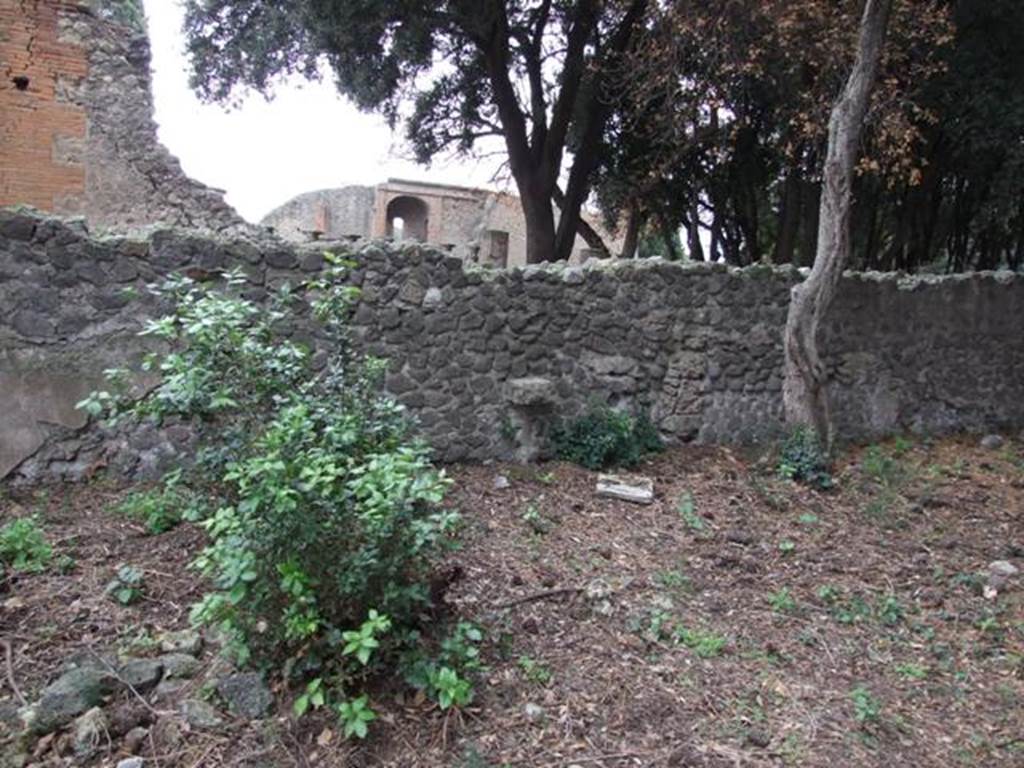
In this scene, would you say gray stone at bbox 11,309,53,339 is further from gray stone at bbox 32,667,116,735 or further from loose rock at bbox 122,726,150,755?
loose rock at bbox 122,726,150,755

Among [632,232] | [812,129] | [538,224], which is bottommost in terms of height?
[538,224]

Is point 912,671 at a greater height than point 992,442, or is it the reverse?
point 992,442

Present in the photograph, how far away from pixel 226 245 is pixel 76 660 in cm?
306

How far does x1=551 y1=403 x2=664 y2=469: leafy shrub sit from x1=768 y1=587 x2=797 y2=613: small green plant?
205cm

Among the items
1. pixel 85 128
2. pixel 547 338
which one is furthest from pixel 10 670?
pixel 85 128

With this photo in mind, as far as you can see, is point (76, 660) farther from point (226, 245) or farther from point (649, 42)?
point (649, 42)

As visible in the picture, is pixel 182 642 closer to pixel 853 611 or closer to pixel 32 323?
pixel 32 323

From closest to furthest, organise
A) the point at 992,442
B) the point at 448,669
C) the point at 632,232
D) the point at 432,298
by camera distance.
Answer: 1. the point at 448,669
2. the point at 432,298
3. the point at 992,442
4. the point at 632,232

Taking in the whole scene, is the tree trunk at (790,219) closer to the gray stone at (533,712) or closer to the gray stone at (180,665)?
the gray stone at (533,712)

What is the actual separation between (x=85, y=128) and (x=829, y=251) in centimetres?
719

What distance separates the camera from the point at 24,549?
12.9 ft

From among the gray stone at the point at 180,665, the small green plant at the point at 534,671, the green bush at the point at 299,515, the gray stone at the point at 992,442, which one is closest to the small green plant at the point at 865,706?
the small green plant at the point at 534,671

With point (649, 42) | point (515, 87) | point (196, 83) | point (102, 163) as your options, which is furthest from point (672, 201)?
point (102, 163)

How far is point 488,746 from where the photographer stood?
2.92 m
